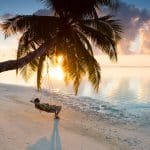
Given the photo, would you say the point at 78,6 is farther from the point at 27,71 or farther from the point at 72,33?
the point at 27,71

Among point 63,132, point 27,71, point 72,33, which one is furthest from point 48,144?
point 27,71

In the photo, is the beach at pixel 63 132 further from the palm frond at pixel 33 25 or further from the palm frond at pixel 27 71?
the palm frond at pixel 33 25

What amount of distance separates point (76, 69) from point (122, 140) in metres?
4.87

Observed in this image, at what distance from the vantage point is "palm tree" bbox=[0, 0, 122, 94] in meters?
18.2

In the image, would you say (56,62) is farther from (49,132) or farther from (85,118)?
(85,118)

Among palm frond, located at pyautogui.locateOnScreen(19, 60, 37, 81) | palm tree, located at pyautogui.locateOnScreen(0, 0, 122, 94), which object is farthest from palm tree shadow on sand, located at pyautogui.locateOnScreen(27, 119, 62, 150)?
palm frond, located at pyautogui.locateOnScreen(19, 60, 37, 81)

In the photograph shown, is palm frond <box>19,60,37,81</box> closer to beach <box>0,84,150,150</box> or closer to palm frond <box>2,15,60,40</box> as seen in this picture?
beach <box>0,84,150,150</box>

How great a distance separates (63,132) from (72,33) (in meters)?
5.92

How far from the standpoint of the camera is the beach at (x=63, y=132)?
63.0 ft

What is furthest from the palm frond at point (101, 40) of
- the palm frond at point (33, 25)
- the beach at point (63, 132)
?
the beach at point (63, 132)

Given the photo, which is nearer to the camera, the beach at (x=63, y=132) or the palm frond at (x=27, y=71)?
the beach at (x=63, y=132)

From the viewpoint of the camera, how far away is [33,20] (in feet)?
63.3

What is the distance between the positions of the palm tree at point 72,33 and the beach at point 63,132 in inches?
119

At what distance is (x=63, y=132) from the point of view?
21.5m
